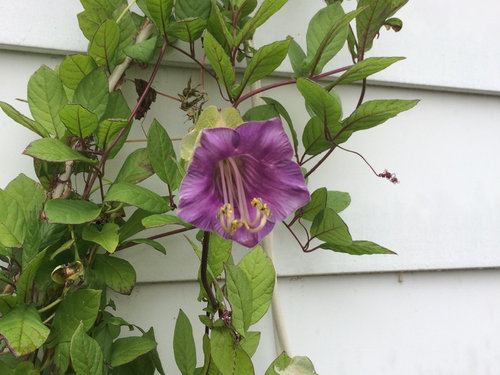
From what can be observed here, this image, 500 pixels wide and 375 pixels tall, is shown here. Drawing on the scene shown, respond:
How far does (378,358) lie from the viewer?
3.47ft

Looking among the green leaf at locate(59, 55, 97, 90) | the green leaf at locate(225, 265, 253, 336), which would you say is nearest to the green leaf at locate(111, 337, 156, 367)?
the green leaf at locate(225, 265, 253, 336)

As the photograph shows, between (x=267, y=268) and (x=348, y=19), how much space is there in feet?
1.21

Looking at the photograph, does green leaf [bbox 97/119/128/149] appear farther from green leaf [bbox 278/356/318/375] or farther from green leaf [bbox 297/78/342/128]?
green leaf [bbox 278/356/318/375]

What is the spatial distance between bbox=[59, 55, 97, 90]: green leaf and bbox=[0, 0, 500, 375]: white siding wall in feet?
0.49

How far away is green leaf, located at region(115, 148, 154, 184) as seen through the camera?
0.82 metres

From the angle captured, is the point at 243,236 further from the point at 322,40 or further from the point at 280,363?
the point at 322,40

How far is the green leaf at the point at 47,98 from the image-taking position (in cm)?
77

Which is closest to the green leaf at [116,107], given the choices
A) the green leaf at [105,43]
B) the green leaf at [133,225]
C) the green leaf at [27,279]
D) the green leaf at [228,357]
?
the green leaf at [105,43]

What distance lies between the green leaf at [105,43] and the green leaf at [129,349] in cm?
41

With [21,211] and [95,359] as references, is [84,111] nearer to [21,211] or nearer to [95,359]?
[21,211]

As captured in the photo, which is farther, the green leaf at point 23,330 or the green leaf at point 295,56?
the green leaf at point 295,56

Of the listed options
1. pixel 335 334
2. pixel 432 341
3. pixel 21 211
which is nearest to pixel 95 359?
pixel 21 211

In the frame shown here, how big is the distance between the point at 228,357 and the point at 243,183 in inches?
9.3

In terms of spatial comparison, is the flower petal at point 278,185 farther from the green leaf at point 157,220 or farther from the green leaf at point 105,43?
the green leaf at point 105,43
